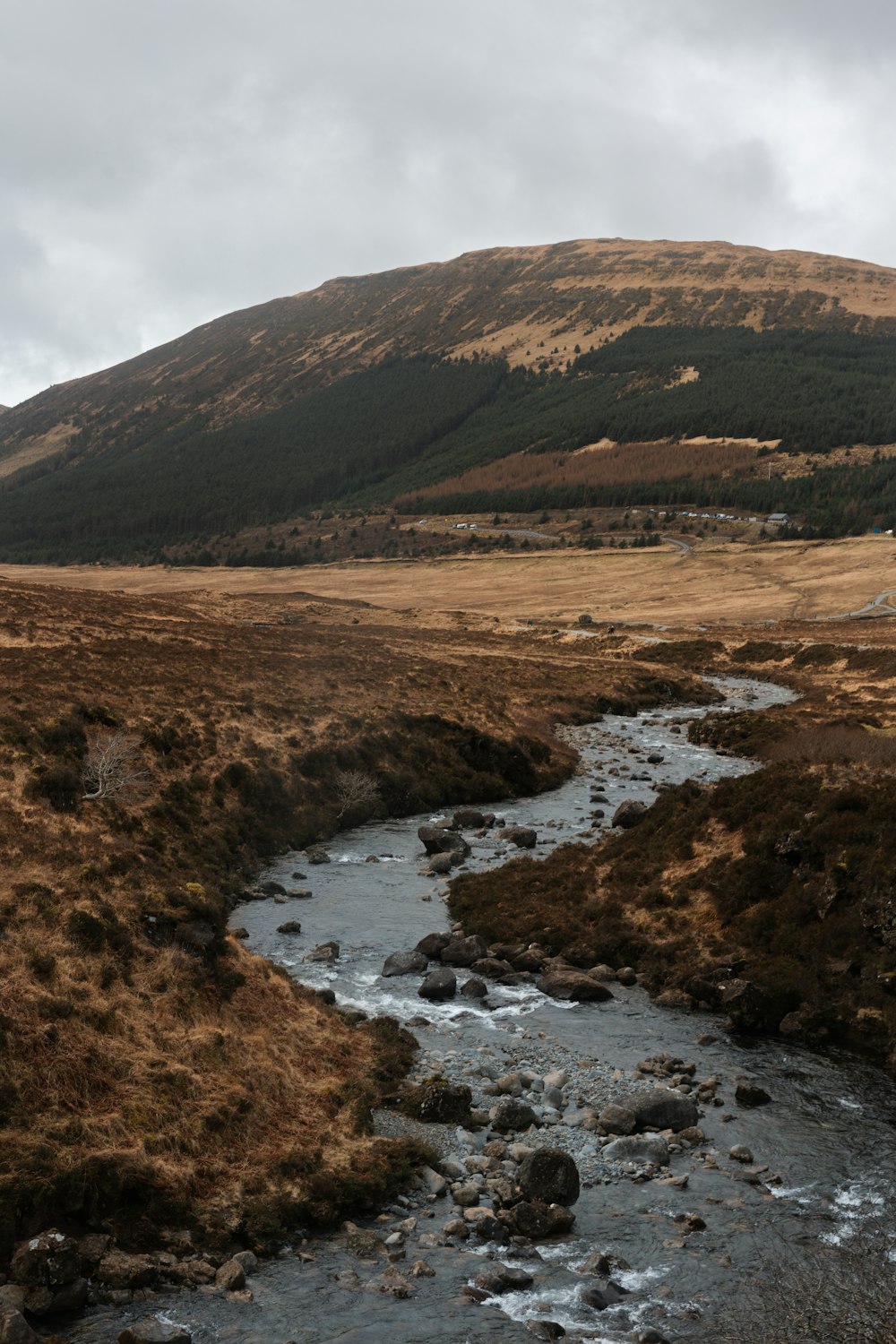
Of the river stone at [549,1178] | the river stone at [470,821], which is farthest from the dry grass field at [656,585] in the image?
the river stone at [549,1178]

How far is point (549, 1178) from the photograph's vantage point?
16828 mm

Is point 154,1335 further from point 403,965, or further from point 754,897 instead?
point 754,897

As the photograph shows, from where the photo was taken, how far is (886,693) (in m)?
69.3

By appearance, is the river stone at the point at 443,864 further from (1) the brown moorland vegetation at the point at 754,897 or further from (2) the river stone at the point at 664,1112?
(2) the river stone at the point at 664,1112

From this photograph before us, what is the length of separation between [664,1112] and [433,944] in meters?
10.1

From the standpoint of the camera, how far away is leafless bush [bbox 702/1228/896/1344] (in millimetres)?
13562

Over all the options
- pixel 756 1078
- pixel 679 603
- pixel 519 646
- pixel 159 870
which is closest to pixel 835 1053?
pixel 756 1078

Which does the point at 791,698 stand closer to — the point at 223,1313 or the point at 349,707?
the point at 349,707

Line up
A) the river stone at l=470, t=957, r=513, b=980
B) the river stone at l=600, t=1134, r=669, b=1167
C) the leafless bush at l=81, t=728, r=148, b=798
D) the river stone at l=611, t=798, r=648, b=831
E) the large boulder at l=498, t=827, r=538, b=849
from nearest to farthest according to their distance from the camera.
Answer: the river stone at l=600, t=1134, r=669, b=1167
the river stone at l=470, t=957, r=513, b=980
the leafless bush at l=81, t=728, r=148, b=798
the large boulder at l=498, t=827, r=538, b=849
the river stone at l=611, t=798, r=648, b=831

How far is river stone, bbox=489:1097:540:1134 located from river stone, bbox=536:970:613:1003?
616 centimetres

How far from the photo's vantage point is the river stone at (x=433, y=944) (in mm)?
28125

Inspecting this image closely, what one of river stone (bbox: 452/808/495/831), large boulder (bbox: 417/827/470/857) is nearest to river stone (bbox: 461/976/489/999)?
large boulder (bbox: 417/827/470/857)

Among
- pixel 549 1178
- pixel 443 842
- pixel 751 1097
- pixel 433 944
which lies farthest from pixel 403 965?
pixel 443 842

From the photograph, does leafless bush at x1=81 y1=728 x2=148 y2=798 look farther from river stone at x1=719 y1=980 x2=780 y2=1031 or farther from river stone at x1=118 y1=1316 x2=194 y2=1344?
river stone at x1=118 y1=1316 x2=194 y2=1344
